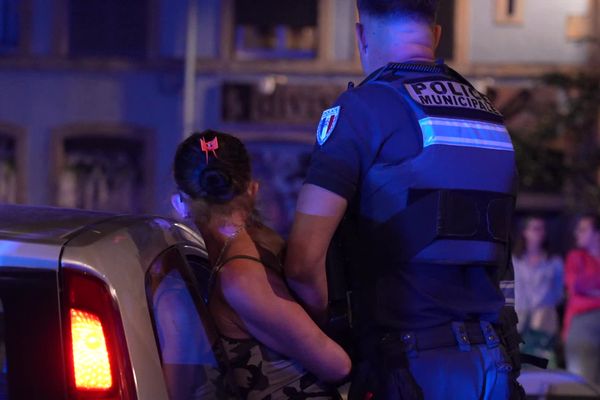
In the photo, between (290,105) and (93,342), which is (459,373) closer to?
(93,342)

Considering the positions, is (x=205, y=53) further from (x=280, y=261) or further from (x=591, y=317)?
(x=280, y=261)

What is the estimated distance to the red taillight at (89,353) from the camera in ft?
7.14

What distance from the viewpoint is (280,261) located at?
2680 millimetres

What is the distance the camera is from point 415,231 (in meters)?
2.45

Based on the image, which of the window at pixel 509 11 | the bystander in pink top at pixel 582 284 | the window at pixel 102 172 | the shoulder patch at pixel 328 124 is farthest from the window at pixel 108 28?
the shoulder patch at pixel 328 124

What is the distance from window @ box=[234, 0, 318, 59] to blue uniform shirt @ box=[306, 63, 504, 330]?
16.6 m

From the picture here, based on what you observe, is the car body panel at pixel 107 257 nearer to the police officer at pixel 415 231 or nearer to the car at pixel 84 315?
the car at pixel 84 315

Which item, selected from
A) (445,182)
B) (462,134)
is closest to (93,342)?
(445,182)

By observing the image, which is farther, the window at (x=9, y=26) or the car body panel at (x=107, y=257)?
Result: the window at (x=9, y=26)

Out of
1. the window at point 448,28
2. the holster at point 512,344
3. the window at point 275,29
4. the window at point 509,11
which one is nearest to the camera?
the holster at point 512,344

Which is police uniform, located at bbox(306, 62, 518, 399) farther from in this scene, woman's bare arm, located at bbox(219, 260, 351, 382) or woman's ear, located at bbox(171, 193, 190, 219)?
woman's ear, located at bbox(171, 193, 190, 219)

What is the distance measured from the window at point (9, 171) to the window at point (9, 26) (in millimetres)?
1637

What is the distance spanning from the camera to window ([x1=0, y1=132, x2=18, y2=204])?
64.2 ft

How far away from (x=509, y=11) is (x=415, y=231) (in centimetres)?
1631
